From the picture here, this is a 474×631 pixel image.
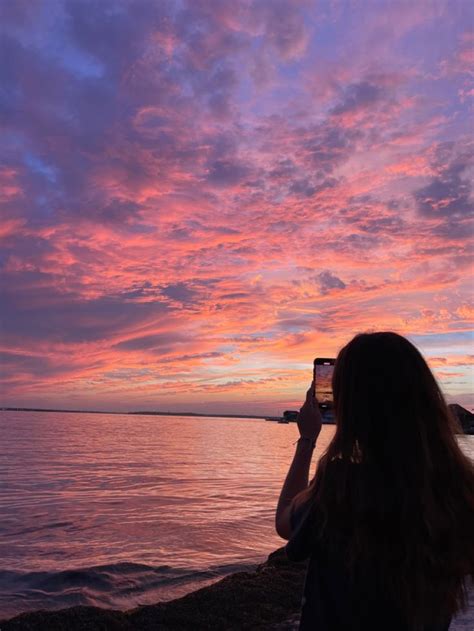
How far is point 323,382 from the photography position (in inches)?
115

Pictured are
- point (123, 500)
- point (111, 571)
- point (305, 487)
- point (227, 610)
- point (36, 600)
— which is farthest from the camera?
point (123, 500)

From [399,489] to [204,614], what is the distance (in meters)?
6.74

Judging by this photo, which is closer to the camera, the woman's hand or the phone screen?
the woman's hand

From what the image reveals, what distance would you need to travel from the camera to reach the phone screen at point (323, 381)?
283 cm

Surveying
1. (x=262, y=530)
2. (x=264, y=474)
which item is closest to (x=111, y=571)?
(x=262, y=530)

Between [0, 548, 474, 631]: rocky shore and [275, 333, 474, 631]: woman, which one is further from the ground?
[275, 333, 474, 631]: woman

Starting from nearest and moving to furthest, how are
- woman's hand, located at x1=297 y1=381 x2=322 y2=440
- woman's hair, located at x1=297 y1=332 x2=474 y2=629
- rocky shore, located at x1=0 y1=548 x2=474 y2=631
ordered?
woman's hair, located at x1=297 y1=332 x2=474 y2=629 → woman's hand, located at x1=297 y1=381 x2=322 y2=440 → rocky shore, located at x1=0 y1=548 x2=474 y2=631

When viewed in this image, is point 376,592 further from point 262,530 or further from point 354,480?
point 262,530

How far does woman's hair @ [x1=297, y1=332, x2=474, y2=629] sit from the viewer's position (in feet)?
7.24

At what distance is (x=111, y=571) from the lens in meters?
11.4

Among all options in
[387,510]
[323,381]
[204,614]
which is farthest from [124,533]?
[387,510]

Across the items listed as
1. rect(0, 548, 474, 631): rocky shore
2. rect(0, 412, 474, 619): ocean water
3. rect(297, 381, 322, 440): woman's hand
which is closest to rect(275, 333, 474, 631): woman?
rect(297, 381, 322, 440): woman's hand

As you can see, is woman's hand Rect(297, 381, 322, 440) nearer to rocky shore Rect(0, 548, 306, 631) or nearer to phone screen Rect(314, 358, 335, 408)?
phone screen Rect(314, 358, 335, 408)

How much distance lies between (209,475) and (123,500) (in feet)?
30.7
